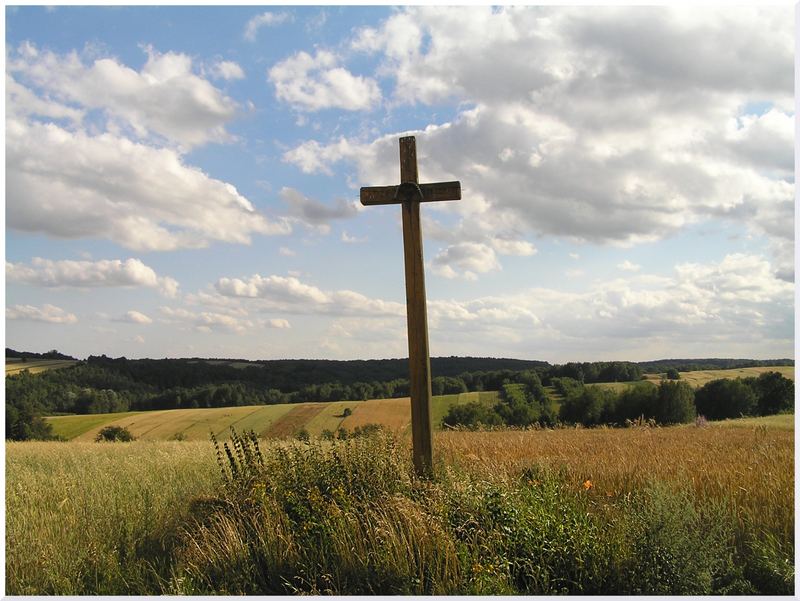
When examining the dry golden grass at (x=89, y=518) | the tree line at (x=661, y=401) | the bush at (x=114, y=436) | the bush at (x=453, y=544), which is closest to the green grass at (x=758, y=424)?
the bush at (x=453, y=544)

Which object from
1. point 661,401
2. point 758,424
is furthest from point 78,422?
point 758,424

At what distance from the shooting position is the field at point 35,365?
169 ft

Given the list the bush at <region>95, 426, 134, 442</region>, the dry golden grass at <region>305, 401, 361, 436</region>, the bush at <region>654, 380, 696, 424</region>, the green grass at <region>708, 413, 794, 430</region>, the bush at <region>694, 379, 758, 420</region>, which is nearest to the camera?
the green grass at <region>708, 413, 794, 430</region>

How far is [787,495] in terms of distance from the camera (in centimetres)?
595

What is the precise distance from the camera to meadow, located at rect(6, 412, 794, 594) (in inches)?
184

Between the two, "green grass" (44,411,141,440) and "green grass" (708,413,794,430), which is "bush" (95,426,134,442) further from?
"green grass" (708,413,794,430)

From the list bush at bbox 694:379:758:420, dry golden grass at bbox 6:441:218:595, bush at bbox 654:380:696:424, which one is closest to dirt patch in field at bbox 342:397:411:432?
bush at bbox 654:380:696:424

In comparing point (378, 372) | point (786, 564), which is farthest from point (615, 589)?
point (378, 372)

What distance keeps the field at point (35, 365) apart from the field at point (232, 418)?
6370mm

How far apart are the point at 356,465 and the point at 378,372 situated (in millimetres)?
35783

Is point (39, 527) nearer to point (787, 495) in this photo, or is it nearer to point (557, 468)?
point (557, 468)

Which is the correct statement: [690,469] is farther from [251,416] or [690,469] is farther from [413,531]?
[251,416]

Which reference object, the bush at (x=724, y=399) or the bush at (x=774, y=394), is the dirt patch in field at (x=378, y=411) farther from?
the bush at (x=774, y=394)

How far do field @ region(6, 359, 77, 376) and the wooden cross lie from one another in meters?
54.2
